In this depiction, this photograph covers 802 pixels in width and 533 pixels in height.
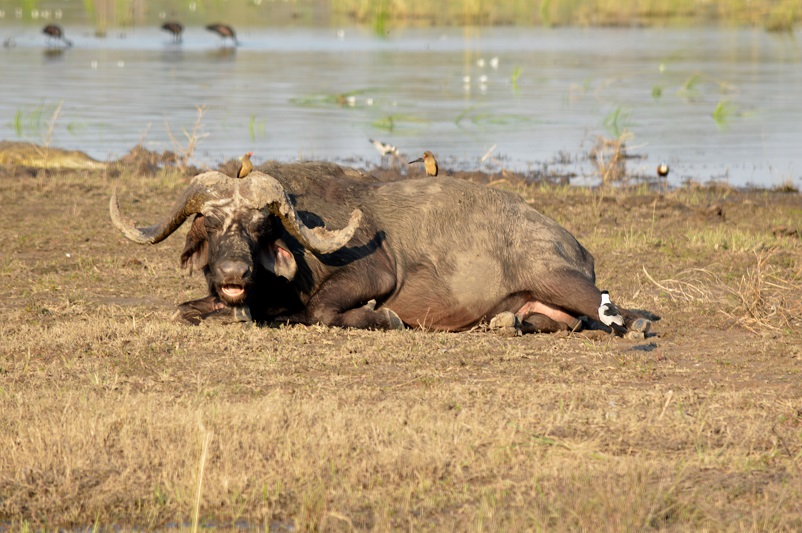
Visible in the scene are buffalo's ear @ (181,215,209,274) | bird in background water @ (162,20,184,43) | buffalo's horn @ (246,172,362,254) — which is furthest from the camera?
bird in background water @ (162,20,184,43)

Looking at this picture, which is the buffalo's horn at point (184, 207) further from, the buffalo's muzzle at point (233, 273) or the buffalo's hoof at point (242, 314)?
the buffalo's hoof at point (242, 314)

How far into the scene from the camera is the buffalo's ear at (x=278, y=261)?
24.9ft

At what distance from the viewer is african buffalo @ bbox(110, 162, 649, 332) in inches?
296

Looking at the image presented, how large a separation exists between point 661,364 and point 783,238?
4958mm

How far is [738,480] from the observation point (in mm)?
5156

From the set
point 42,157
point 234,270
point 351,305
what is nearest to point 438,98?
point 42,157

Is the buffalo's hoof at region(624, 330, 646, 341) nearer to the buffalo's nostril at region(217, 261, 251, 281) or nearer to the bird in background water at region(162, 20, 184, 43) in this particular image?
the buffalo's nostril at region(217, 261, 251, 281)

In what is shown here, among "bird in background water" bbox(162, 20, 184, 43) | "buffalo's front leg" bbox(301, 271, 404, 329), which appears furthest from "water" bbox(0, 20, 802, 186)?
"buffalo's front leg" bbox(301, 271, 404, 329)

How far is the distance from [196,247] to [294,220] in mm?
717

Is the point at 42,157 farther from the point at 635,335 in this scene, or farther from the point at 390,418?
the point at 390,418

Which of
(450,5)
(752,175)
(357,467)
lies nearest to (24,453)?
(357,467)

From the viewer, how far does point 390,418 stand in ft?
18.8

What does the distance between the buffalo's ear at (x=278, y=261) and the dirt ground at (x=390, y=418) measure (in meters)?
0.37

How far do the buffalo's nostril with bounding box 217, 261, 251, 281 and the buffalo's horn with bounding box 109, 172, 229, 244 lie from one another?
513 mm
